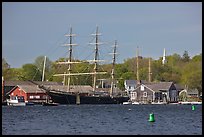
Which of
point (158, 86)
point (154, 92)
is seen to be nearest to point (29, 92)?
point (154, 92)

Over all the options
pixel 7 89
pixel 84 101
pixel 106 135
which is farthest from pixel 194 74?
pixel 106 135

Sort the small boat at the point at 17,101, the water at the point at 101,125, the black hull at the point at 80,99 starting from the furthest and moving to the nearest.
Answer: the black hull at the point at 80,99 < the small boat at the point at 17,101 < the water at the point at 101,125

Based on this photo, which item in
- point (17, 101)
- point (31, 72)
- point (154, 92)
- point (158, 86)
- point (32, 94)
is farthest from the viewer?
point (31, 72)

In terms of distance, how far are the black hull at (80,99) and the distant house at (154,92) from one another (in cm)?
1169

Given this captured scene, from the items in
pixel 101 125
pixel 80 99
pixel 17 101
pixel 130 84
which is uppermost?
pixel 130 84

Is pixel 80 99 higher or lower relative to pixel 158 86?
lower

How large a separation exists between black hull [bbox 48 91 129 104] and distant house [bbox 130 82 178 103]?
11.7 meters

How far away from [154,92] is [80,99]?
25.7 metres

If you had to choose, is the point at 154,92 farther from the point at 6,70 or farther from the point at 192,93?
the point at 6,70

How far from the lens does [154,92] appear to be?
540 feet

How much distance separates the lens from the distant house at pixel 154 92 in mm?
164875

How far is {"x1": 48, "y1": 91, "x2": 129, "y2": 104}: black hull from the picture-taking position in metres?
144

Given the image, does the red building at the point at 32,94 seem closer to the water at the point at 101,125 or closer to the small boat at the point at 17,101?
the small boat at the point at 17,101

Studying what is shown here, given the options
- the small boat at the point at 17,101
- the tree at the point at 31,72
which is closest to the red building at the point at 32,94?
the small boat at the point at 17,101
